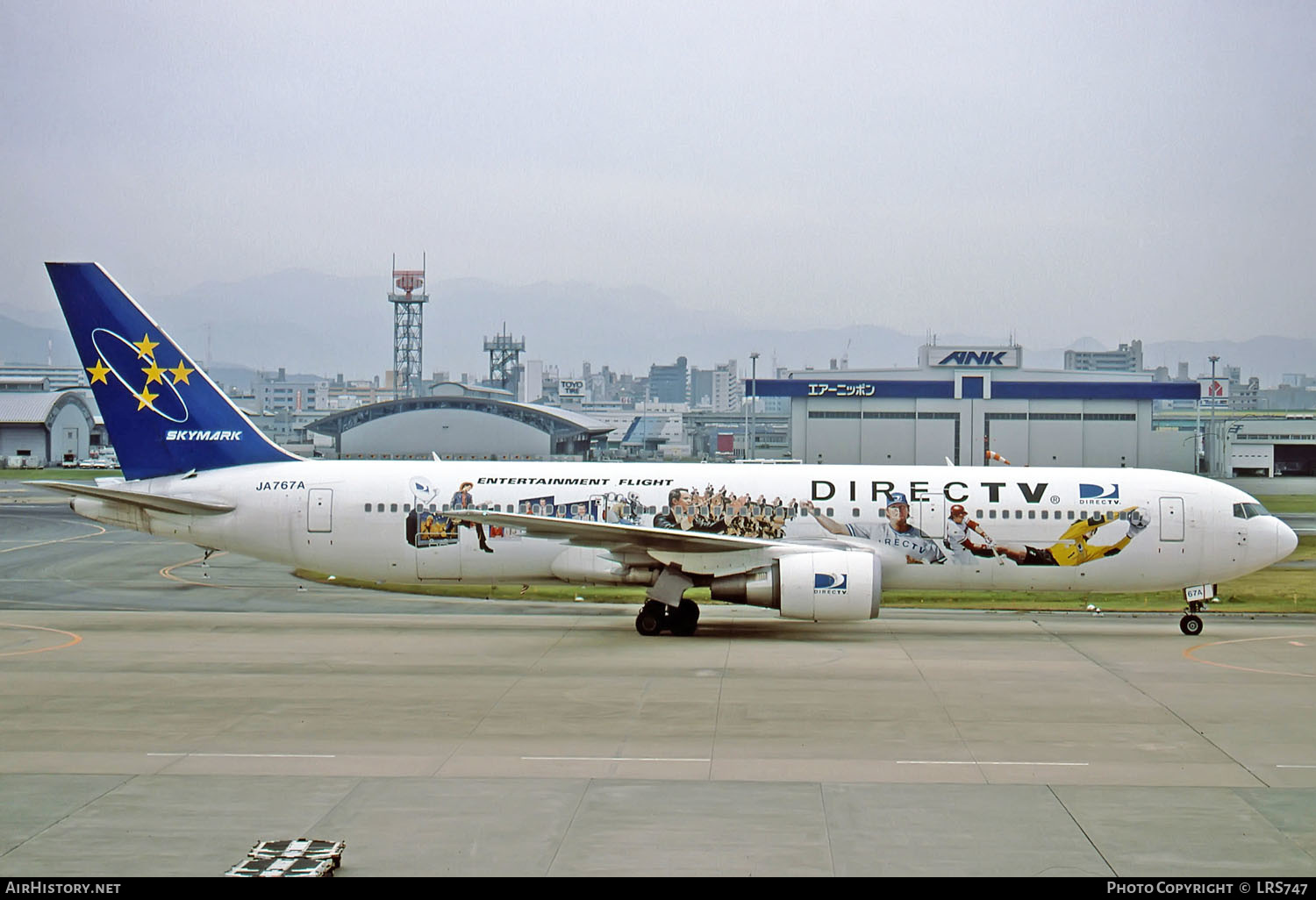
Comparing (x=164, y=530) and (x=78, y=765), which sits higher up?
(x=164, y=530)

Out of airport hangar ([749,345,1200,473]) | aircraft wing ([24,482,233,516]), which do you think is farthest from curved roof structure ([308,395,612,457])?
aircraft wing ([24,482,233,516])

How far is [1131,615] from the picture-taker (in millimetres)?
28906

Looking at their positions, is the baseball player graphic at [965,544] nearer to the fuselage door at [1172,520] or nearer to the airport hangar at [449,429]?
A: the fuselage door at [1172,520]

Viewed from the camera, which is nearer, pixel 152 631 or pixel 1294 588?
pixel 152 631

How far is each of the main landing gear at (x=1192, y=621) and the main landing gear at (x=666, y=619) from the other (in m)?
10.4

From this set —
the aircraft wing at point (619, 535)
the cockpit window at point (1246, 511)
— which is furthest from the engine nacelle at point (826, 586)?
the cockpit window at point (1246, 511)

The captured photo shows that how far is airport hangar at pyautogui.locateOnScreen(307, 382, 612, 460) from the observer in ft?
319

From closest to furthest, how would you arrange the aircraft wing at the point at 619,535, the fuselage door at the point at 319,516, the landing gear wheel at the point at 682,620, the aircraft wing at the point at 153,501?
the aircraft wing at the point at 619,535
the landing gear wheel at the point at 682,620
the aircraft wing at the point at 153,501
the fuselage door at the point at 319,516

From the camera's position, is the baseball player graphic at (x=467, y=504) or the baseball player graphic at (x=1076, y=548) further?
the baseball player graphic at (x=467, y=504)

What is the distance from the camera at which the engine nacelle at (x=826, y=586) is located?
23.4m
